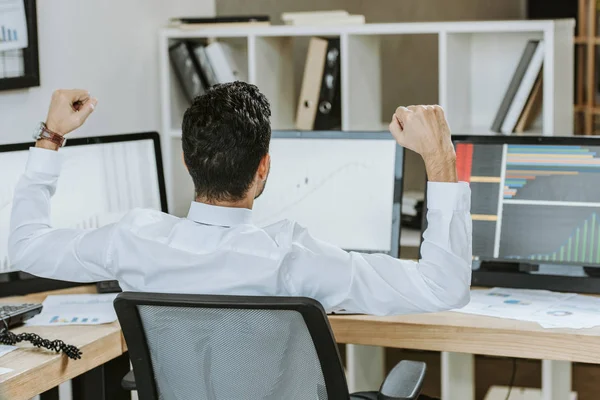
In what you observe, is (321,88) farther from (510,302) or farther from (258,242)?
(258,242)

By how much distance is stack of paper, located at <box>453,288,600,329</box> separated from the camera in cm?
200

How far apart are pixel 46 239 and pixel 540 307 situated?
44.3 inches

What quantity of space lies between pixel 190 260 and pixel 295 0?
111 inches

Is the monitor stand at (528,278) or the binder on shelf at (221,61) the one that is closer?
the monitor stand at (528,278)

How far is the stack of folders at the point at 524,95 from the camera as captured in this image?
2877 millimetres

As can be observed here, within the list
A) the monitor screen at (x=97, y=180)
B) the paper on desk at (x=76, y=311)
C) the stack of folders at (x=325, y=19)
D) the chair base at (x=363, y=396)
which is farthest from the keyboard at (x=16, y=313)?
the stack of folders at (x=325, y=19)

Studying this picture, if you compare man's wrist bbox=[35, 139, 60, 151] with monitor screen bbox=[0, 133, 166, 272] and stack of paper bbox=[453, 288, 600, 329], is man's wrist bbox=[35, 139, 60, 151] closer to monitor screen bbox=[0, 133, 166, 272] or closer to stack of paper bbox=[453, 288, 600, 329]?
monitor screen bbox=[0, 133, 166, 272]

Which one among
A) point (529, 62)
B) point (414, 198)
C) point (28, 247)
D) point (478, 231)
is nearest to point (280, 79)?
point (414, 198)

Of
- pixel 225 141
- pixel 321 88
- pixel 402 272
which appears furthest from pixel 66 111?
pixel 321 88

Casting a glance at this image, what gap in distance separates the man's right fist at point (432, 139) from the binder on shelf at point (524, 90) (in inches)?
56.8

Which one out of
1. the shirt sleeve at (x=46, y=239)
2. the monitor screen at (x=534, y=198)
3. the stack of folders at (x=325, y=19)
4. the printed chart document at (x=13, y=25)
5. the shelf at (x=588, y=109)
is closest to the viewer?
the shirt sleeve at (x=46, y=239)

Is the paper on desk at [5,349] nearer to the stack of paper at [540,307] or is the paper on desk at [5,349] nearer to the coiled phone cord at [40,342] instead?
the coiled phone cord at [40,342]

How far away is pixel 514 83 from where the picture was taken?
2938 millimetres

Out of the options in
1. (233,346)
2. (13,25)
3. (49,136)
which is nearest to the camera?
(233,346)
